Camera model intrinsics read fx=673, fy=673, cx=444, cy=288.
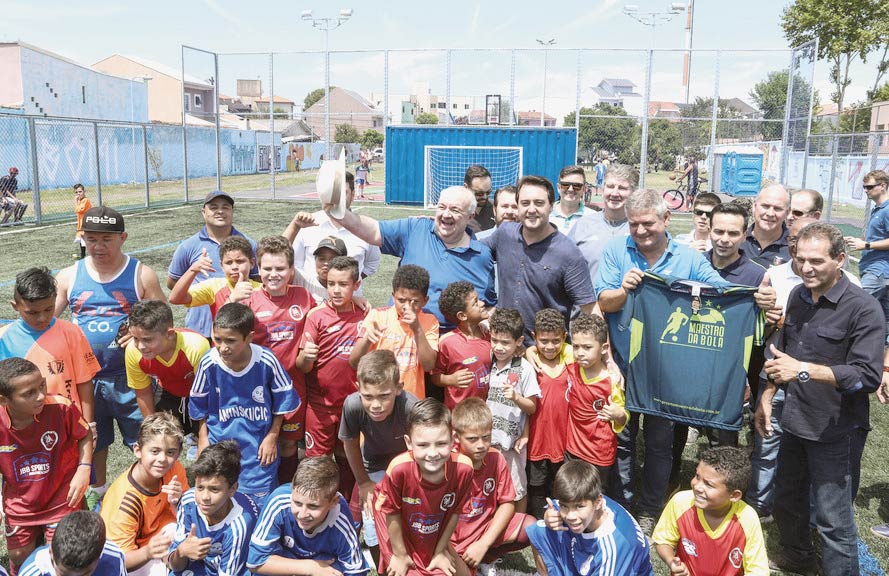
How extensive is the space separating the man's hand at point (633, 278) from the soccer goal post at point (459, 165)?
2120 centimetres

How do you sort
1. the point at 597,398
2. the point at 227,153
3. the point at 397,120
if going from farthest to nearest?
1. the point at 397,120
2. the point at 227,153
3. the point at 597,398

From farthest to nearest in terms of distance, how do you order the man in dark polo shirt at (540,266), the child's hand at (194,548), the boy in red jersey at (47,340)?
the man in dark polo shirt at (540,266)
the boy in red jersey at (47,340)
the child's hand at (194,548)

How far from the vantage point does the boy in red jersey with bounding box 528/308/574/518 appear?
182 inches

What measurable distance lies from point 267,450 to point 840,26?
41.8 meters

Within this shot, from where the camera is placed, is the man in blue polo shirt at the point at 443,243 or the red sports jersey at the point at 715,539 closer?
the red sports jersey at the point at 715,539

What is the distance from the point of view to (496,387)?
15.0 ft

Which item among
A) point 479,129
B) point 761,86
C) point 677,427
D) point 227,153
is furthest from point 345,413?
point 761,86

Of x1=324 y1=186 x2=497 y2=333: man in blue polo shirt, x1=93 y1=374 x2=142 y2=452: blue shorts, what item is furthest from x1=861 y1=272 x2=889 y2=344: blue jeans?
x1=93 y1=374 x2=142 y2=452: blue shorts

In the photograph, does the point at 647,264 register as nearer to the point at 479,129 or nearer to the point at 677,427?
the point at 677,427

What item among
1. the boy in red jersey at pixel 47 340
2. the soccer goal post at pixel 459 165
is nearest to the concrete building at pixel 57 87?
the soccer goal post at pixel 459 165

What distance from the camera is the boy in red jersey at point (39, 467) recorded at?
3953mm

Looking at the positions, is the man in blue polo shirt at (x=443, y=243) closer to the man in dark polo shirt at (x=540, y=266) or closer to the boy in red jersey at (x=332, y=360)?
the man in dark polo shirt at (x=540, y=266)

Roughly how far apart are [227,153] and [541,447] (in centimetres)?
4523

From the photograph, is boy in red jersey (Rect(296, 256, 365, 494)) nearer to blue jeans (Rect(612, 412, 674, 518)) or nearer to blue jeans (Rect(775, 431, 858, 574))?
blue jeans (Rect(612, 412, 674, 518))
